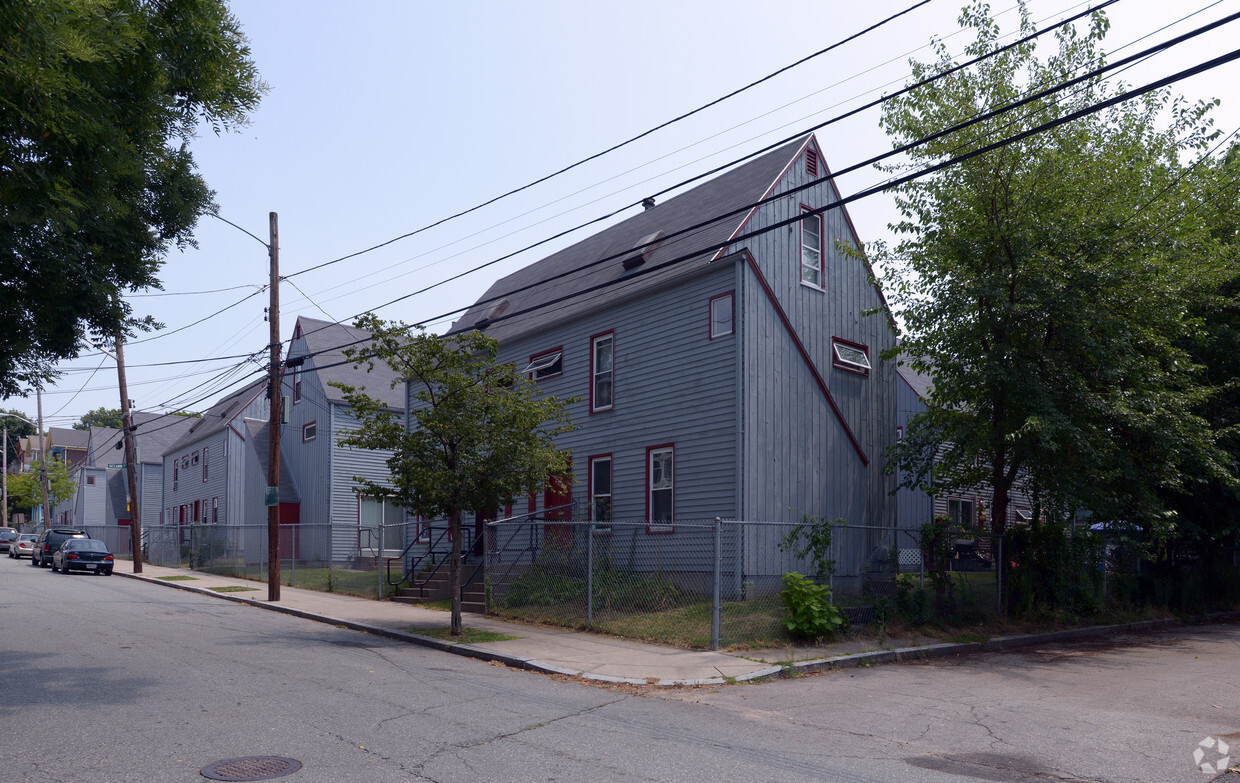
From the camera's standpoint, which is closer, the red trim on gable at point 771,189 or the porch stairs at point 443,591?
the red trim on gable at point 771,189

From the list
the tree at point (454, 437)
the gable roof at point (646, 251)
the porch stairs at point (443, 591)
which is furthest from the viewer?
the gable roof at point (646, 251)

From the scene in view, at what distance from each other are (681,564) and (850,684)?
6.16m

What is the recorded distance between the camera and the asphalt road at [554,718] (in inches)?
271

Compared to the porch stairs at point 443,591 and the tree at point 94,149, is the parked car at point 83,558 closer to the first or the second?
the porch stairs at point 443,591

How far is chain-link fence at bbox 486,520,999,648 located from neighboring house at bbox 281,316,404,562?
47.7 ft

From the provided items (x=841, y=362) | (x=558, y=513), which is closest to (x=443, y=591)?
(x=558, y=513)

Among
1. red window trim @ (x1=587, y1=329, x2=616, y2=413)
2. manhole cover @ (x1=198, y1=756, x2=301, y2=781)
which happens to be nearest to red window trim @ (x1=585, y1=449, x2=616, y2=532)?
red window trim @ (x1=587, y1=329, x2=616, y2=413)

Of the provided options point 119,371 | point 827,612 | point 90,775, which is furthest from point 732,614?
point 119,371

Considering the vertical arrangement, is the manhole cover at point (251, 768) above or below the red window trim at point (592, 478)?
below

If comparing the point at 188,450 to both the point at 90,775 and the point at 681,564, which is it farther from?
the point at 90,775

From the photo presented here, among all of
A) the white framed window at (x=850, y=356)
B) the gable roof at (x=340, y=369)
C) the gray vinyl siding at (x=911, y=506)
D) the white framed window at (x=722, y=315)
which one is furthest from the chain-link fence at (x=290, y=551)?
the gray vinyl siding at (x=911, y=506)

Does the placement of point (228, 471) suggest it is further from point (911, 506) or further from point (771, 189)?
point (771, 189)

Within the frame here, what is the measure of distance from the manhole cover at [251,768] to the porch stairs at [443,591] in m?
11.7

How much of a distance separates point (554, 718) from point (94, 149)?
22.7 feet
